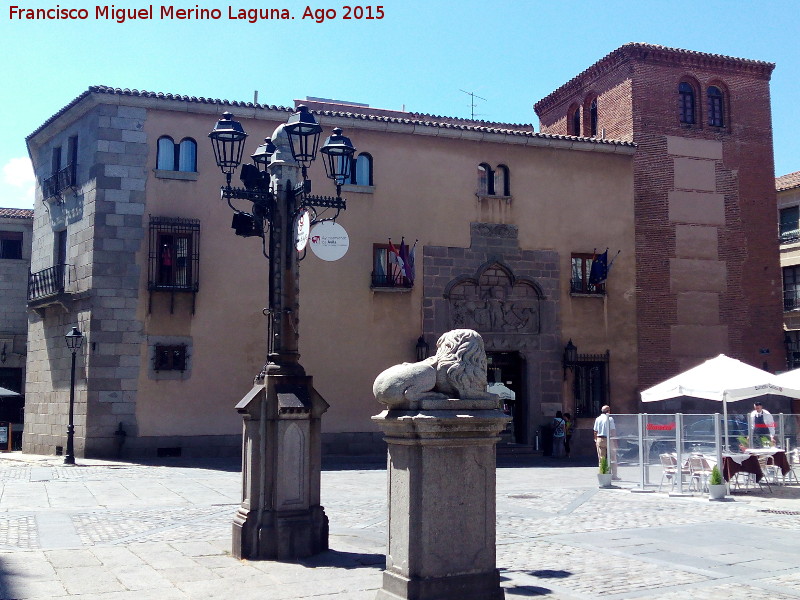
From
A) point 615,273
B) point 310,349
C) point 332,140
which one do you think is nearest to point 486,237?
point 615,273

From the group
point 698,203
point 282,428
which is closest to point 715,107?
point 698,203

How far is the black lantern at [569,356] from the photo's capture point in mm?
25203

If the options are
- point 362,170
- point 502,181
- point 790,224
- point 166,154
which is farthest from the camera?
point 790,224

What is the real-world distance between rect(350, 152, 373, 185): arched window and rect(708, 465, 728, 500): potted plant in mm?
13038

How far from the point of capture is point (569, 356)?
25203 mm

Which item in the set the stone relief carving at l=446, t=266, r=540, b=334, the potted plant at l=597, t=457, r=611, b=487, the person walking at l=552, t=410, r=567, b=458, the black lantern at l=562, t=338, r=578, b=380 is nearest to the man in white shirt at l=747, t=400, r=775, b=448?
the potted plant at l=597, t=457, r=611, b=487

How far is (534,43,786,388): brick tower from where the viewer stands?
26.5 metres

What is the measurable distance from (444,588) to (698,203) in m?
23.5

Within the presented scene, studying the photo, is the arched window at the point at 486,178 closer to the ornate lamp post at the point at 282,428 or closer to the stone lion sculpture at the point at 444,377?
the ornate lamp post at the point at 282,428

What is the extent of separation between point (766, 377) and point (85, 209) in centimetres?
1674

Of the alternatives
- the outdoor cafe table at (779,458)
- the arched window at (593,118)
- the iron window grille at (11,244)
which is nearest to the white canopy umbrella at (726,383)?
the outdoor cafe table at (779,458)

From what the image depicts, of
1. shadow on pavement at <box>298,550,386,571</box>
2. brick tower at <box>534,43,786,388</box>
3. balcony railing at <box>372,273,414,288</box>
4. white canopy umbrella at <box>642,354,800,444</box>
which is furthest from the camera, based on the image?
brick tower at <box>534,43,786,388</box>

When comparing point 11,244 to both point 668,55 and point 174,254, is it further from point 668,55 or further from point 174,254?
point 668,55

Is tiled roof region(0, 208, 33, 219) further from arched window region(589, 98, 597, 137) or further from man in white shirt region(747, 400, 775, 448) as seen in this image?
man in white shirt region(747, 400, 775, 448)
